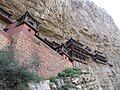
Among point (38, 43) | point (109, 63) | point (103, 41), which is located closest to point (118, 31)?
point (103, 41)

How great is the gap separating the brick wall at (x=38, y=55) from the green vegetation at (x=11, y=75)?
8.24 ft

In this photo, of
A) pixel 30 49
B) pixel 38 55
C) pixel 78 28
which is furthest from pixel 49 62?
pixel 78 28

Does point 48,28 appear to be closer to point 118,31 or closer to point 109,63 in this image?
point 109,63

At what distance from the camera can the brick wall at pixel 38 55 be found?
58.5 ft

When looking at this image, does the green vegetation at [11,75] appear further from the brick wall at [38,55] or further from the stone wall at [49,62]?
the stone wall at [49,62]

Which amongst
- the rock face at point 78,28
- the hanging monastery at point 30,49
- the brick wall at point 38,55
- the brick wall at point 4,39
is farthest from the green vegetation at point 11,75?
the rock face at point 78,28

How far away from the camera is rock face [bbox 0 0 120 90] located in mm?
27847

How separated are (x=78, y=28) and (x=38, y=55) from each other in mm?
16877

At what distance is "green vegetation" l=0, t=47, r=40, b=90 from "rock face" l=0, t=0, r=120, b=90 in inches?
534

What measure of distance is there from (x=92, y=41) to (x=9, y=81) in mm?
24800

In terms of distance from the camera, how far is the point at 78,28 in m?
35.3

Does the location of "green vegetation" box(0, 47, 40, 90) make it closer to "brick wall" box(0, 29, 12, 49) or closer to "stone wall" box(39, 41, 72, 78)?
"brick wall" box(0, 29, 12, 49)

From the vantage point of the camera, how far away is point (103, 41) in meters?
38.2

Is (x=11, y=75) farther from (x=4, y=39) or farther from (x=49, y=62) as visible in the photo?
(x=49, y=62)
